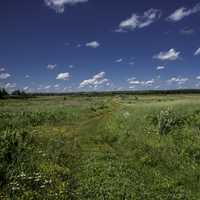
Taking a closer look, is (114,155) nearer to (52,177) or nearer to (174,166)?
(174,166)

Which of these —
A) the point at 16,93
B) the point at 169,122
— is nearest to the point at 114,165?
the point at 169,122

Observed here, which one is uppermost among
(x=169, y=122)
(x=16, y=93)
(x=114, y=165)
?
(x=16, y=93)

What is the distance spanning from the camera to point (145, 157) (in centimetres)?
1609

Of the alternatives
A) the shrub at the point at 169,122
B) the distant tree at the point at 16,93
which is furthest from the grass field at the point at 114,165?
the distant tree at the point at 16,93

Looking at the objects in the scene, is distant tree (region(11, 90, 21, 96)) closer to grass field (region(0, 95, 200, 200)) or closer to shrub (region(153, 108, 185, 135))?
grass field (region(0, 95, 200, 200))

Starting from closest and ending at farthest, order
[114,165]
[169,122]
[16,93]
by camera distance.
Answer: [114,165] → [169,122] → [16,93]

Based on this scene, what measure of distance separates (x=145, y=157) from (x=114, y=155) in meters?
1.89

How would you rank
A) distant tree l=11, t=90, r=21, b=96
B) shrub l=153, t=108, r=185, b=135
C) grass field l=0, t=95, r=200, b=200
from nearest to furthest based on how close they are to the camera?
grass field l=0, t=95, r=200, b=200 < shrub l=153, t=108, r=185, b=135 < distant tree l=11, t=90, r=21, b=96

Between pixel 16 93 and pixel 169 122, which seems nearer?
pixel 169 122

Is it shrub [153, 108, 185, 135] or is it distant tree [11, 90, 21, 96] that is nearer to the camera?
shrub [153, 108, 185, 135]

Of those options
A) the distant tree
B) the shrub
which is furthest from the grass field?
the distant tree

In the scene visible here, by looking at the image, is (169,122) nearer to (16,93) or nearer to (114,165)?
(114,165)

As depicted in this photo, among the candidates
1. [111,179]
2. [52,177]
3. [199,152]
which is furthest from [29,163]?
[199,152]

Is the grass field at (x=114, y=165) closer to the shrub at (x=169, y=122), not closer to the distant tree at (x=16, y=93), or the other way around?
the shrub at (x=169, y=122)
